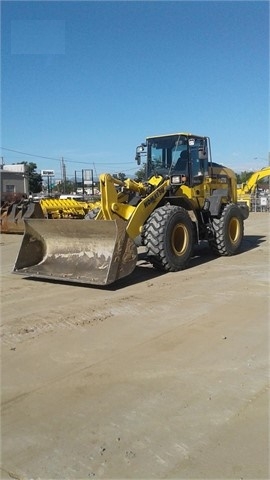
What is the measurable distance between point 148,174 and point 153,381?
7217 millimetres

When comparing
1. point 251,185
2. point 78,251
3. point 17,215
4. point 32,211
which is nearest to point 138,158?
point 78,251

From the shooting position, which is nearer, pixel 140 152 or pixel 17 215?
pixel 140 152

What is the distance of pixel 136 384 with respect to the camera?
3.84 m

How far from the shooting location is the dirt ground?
9.25 ft

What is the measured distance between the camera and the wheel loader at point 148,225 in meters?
7.72

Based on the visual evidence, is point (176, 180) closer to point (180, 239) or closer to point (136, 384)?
point (180, 239)

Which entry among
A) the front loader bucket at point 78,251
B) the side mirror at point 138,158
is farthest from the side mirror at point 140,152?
the front loader bucket at point 78,251

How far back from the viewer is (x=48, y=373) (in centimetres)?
411

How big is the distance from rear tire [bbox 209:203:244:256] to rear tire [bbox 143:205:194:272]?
1369 mm

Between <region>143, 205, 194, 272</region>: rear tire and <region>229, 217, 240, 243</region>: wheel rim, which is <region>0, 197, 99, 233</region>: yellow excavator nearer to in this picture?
<region>229, 217, 240, 243</region>: wheel rim

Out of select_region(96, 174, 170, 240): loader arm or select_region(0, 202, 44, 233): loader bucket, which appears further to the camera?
select_region(0, 202, 44, 233): loader bucket

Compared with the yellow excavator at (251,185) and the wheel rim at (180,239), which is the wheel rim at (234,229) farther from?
the yellow excavator at (251,185)

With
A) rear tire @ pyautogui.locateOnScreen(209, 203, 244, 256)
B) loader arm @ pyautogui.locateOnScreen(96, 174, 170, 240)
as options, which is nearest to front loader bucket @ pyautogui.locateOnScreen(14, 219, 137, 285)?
loader arm @ pyautogui.locateOnScreen(96, 174, 170, 240)

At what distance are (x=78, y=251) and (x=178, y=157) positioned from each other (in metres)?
3.37
